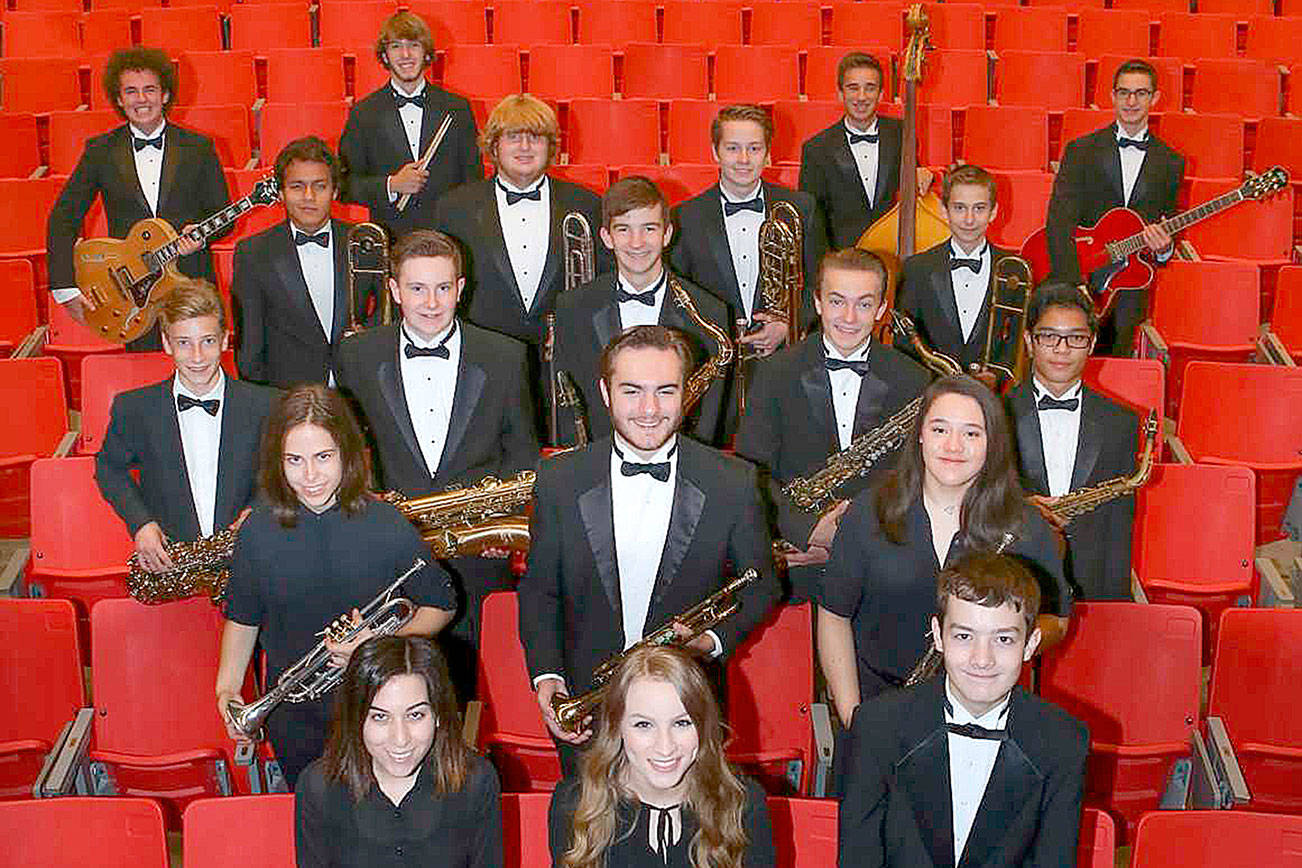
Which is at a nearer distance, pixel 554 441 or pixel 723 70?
pixel 554 441

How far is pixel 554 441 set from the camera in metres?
4.88

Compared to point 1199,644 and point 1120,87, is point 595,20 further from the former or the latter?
point 1199,644

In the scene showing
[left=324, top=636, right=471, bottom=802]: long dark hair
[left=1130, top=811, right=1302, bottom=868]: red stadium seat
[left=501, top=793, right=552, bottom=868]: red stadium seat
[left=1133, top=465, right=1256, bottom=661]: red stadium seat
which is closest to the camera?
[left=324, top=636, right=471, bottom=802]: long dark hair

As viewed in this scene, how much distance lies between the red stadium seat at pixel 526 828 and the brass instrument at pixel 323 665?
0.44 meters

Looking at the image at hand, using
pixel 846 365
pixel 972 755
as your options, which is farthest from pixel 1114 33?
pixel 972 755

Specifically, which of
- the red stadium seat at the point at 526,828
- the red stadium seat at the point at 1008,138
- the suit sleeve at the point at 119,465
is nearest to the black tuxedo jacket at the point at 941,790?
the red stadium seat at the point at 526,828

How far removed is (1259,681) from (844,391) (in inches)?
48.7

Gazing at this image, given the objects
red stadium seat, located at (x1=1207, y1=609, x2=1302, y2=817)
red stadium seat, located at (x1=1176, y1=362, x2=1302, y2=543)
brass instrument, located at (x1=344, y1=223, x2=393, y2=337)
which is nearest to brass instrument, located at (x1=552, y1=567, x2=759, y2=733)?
red stadium seat, located at (x1=1207, y1=609, x2=1302, y2=817)

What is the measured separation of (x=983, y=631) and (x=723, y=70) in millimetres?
5844

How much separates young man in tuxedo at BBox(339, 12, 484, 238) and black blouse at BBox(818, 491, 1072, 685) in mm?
2861

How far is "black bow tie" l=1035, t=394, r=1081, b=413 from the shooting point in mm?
4145

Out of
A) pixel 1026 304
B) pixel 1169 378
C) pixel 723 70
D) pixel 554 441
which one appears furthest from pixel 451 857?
pixel 723 70

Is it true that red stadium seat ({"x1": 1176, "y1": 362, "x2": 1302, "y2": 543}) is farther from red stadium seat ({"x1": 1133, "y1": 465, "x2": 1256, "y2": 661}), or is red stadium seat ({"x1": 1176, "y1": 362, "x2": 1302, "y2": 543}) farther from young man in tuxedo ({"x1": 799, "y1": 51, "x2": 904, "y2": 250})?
young man in tuxedo ({"x1": 799, "y1": 51, "x2": 904, "y2": 250})

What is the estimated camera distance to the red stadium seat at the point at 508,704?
3916 millimetres
